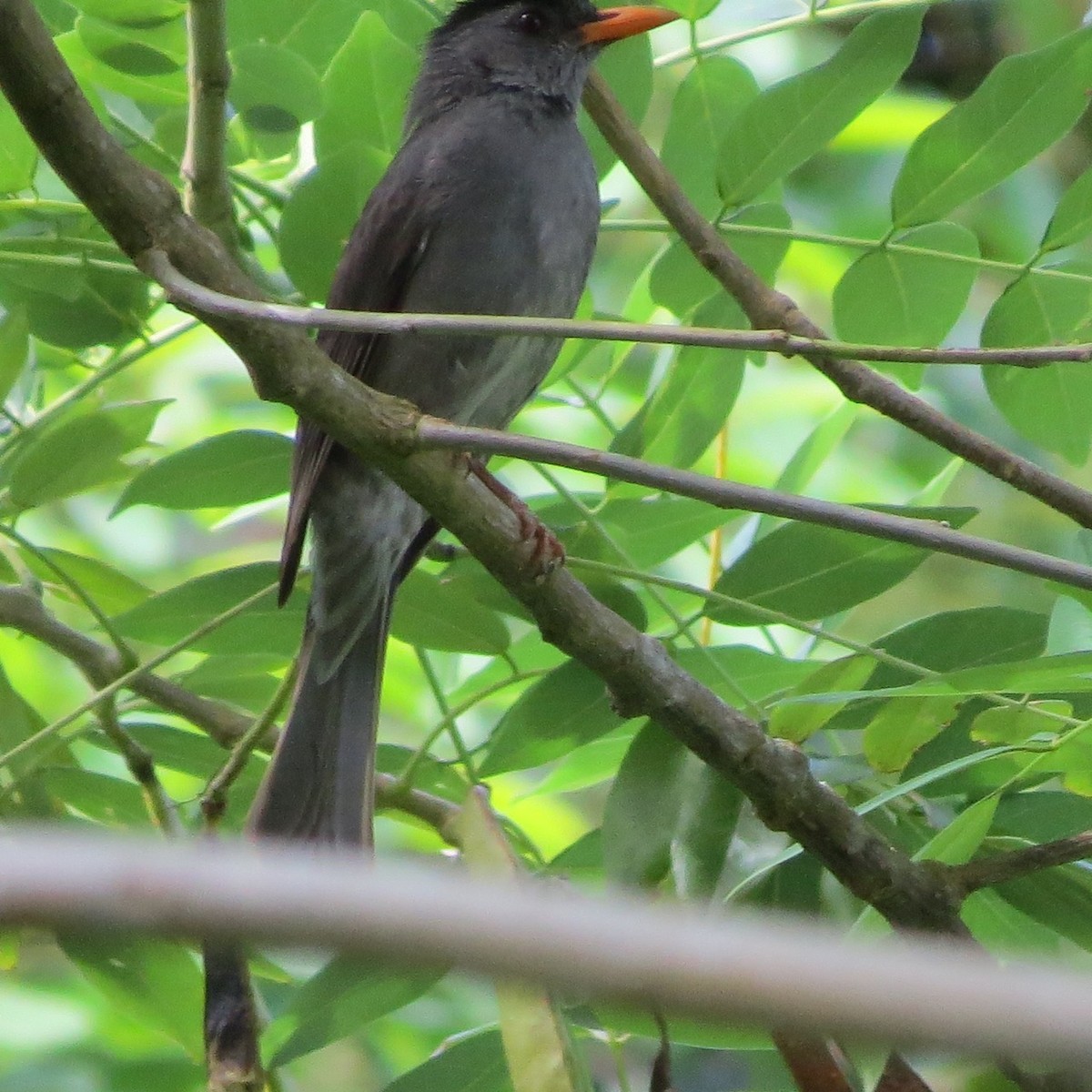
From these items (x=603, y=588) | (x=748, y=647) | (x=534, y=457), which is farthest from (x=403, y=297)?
(x=534, y=457)

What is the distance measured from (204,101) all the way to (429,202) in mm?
1164

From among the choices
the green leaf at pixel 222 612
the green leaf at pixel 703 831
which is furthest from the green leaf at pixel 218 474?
the green leaf at pixel 703 831

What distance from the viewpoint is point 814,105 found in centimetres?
261

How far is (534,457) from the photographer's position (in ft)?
5.03

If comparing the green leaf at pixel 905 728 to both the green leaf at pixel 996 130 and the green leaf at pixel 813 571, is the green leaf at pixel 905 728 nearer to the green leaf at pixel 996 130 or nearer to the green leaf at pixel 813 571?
the green leaf at pixel 813 571

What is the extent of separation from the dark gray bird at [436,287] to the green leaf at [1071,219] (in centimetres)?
84

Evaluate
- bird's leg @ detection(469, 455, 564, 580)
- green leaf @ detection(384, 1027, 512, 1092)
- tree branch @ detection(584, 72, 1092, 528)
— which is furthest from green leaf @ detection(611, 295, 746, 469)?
green leaf @ detection(384, 1027, 512, 1092)

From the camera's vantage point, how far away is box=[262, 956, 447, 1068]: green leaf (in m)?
2.14

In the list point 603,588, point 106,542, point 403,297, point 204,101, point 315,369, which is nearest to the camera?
point 315,369

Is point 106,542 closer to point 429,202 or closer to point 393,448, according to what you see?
point 429,202

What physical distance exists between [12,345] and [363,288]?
0.81 m

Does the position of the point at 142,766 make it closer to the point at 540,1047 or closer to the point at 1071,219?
the point at 540,1047

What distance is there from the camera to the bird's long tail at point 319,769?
269 cm

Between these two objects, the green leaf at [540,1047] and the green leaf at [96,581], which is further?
the green leaf at [96,581]
